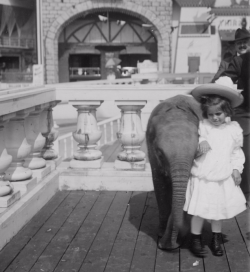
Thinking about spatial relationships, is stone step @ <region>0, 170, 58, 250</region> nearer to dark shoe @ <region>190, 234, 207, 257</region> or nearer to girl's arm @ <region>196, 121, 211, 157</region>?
dark shoe @ <region>190, 234, 207, 257</region>

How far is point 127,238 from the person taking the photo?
12.0ft

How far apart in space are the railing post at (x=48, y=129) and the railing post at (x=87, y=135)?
231 millimetres

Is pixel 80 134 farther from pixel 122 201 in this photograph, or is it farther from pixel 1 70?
pixel 1 70

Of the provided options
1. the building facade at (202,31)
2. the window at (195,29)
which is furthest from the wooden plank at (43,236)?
the window at (195,29)

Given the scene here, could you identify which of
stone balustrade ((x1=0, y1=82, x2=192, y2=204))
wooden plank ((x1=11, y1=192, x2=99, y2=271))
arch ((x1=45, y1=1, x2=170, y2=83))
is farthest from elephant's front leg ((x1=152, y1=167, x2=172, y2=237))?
arch ((x1=45, y1=1, x2=170, y2=83))

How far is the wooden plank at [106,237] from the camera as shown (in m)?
3.17

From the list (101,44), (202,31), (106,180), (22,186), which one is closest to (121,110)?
(106,180)

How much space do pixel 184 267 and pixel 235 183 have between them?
25.7 inches

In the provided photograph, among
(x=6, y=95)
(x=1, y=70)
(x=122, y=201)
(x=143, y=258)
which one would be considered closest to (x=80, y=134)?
(x=122, y=201)

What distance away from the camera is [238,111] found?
451cm

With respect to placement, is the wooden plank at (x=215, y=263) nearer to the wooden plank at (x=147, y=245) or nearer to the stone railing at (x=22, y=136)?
the wooden plank at (x=147, y=245)

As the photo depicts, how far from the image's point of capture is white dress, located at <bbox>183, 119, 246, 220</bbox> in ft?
10.5

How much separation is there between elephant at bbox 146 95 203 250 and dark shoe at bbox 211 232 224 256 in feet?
0.72

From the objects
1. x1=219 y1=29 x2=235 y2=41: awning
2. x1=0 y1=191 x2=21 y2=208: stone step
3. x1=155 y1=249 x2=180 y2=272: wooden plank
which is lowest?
x1=155 y1=249 x2=180 y2=272: wooden plank
